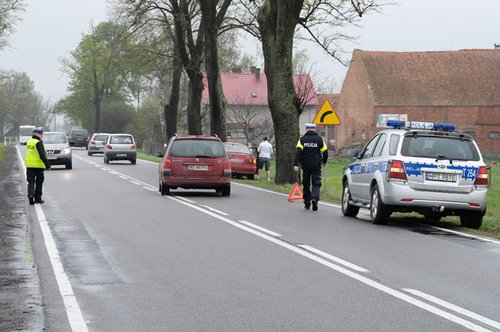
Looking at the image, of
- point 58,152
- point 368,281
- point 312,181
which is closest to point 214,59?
point 58,152

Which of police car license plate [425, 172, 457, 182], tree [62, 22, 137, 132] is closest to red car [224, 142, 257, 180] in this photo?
police car license plate [425, 172, 457, 182]

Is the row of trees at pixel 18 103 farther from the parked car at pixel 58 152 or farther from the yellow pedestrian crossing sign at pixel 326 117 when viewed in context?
the yellow pedestrian crossing sign at pixel 326 117

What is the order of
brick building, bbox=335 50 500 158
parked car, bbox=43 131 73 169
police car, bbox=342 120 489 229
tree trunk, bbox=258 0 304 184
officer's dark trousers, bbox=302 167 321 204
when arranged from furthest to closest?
1. brick building, bbox=335 50 500 158
2. parked car, bbox=43 131 73 169
3. tree trunk, bbox=258 0 304 184
4. officer's dark trousers, bbox=302 167 321 204
5. police car, bbox=342 120 489 229

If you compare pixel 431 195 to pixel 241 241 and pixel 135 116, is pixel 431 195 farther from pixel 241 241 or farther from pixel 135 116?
pixel 135 116

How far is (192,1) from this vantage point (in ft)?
161

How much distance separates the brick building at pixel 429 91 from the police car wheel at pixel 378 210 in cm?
5601

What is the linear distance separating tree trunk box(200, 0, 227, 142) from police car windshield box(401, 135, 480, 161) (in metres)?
25.7

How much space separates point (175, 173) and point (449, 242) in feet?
36.4

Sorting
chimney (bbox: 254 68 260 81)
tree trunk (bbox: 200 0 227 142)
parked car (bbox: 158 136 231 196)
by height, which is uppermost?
chimney (bbox: 254 68 260 81)

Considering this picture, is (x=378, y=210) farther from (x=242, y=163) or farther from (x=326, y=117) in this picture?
(x=242, y=163)

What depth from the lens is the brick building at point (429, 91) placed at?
7288 centimetres

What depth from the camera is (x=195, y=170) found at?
78.4ft

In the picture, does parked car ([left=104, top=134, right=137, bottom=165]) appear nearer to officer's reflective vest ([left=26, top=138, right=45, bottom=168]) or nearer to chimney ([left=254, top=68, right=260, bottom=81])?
officer's reflective vest ([left=26, top=138, right=45, bottom=168])

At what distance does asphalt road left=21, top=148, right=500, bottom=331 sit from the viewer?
7.57m
